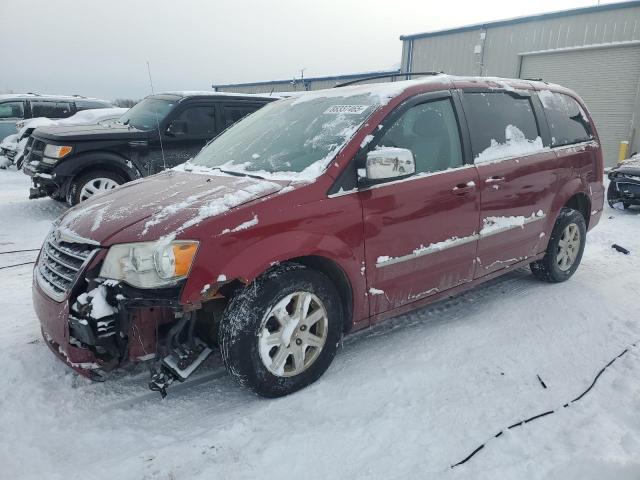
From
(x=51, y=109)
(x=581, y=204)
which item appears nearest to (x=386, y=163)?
(x=581, y=204)

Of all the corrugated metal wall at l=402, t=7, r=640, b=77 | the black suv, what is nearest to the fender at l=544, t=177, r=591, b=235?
the black suv

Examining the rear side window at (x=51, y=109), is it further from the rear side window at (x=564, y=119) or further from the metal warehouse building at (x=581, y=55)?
the metal warehouse building at (x=581, y=55)

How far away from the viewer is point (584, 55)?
14.3 metres

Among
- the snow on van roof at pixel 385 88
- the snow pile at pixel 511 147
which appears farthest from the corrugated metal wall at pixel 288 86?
the snow pile at pixel 511 147

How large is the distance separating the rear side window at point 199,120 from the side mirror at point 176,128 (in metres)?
0.02

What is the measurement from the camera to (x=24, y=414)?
252 cm

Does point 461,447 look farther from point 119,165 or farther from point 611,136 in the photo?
point 611,136

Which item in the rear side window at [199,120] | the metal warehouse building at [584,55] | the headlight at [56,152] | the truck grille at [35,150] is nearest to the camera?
the headlight at [56,152]

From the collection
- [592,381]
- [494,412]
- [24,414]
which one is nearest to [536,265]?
[592,381]

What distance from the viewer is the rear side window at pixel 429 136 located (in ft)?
10.2

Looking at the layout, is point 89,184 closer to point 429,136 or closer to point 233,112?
point 233,112

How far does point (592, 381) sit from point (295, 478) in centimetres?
191

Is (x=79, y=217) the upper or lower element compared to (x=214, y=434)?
upper

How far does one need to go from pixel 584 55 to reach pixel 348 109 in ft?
47.0
